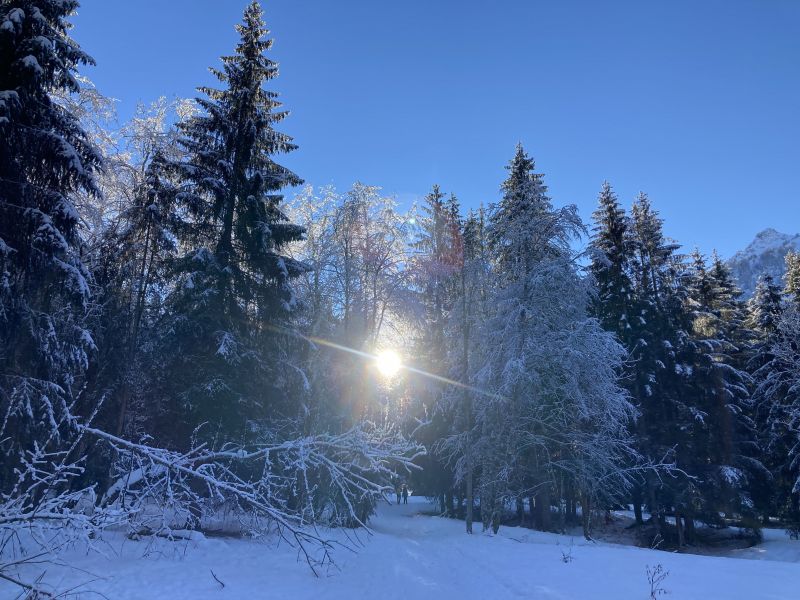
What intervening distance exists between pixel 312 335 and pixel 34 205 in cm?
1129

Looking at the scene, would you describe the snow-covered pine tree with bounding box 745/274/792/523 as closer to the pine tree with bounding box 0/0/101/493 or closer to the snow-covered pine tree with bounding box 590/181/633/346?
the snow-covered pine tree with bounding box 590/181/633/346

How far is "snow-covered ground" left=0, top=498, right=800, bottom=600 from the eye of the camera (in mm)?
8273

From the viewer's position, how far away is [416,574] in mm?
11047

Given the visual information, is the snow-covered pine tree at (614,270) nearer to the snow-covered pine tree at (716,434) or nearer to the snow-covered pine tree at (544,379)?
the snow-covered pine tree at (716,434)

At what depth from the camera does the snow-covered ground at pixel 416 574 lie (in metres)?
8.27

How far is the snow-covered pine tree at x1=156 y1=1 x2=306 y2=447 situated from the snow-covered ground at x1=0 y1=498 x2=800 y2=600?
11.8 feet

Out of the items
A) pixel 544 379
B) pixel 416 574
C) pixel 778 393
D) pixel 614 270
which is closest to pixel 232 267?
pixel 416 574

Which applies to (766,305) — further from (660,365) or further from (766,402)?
(660,365)

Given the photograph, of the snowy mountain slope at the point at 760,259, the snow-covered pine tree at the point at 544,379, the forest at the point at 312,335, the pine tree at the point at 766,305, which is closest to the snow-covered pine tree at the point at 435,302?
the forest at the point at 312,335

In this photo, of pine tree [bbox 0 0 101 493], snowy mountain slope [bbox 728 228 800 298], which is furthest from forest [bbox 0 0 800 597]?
snowy mountain slope [bbox 728 228 800 298]

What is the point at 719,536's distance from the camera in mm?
23828

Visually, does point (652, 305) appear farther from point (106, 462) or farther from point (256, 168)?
point (106, 462)

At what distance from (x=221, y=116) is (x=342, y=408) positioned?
1130 centimetres

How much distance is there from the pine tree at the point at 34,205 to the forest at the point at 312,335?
50 mm
